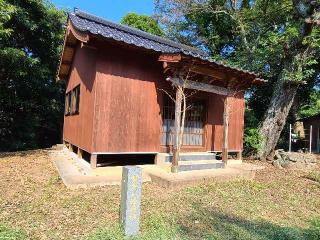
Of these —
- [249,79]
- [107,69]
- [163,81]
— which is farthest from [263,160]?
[107,69]

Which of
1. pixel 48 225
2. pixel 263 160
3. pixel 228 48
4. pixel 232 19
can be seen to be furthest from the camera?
pixel 228 48

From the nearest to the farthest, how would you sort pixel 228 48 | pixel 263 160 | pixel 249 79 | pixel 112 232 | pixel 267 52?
pixel 112 232
pixel 249 79
pixel 263 160
pixel 267 52
pixel 228 48

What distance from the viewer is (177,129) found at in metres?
7.73

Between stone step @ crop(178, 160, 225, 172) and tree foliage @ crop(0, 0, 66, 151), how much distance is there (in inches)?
444

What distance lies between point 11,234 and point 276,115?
36.2 feet

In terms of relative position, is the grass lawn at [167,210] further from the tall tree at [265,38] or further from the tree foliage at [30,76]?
the tree foliage at [30,76]

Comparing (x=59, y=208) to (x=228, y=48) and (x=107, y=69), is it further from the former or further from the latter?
(x=228, y=48)

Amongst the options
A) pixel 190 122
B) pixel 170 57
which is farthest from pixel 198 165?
pixel 170 57

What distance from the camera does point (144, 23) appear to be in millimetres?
25141

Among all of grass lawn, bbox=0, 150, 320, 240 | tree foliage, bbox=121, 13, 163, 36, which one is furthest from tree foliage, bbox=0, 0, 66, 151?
grass lawn, bbox=0, 150, 320, 240

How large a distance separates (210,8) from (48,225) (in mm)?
16279

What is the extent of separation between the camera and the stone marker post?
4268 millimetres

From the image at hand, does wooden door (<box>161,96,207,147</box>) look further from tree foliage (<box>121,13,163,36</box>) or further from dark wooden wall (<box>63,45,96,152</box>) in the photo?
tree foliage (<box>121,13,163,36</box>)

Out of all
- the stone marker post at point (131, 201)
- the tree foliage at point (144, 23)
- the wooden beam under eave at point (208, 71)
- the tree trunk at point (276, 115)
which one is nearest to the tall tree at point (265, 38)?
the tree trunk at point (276, 115)
